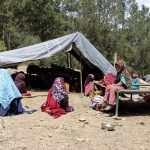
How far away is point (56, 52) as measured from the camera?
1255 centimetres

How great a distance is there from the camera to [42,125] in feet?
22.8

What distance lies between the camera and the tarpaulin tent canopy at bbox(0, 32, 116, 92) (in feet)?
40.5

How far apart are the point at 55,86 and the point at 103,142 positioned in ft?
9.12

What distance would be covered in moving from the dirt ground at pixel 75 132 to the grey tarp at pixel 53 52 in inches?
148

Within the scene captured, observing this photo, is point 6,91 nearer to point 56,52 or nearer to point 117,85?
point 117,85

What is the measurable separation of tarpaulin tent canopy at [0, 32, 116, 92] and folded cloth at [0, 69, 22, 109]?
3.77 m

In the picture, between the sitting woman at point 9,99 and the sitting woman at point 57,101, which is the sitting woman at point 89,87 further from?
the sitting woman at point 9,99

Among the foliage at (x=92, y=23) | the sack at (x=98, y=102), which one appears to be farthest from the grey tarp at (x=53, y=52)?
the foliage at (x=92, y=23)

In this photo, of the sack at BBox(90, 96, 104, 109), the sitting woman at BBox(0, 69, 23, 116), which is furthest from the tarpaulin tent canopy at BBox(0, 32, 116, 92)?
the sitting woman at BBox(0, 69, 23, 116)

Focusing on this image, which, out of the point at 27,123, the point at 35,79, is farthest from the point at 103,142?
the point at 35,79

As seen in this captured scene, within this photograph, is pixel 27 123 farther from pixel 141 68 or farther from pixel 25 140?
Answer: pixel 141 68

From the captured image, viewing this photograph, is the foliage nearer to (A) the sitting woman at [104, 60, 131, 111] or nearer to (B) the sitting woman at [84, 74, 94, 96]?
(B) the sitting woman at [84, 74, 94, 96]

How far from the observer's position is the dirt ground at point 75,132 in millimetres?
5617

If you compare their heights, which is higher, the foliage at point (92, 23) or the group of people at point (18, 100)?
the foliage at point (92, 23)
